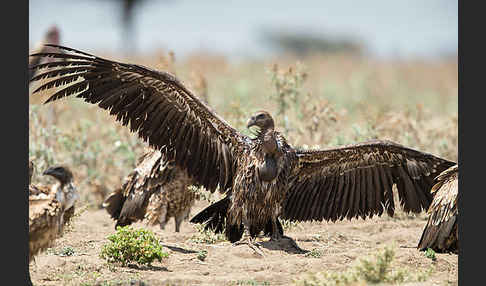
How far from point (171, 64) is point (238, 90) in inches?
256

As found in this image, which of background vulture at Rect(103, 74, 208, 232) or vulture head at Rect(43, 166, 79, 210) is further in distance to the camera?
background vulture at Rect(103, 74, 208, 232)

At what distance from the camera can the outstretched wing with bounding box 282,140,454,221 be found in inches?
279

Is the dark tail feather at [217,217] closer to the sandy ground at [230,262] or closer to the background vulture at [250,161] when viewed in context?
the background vulture at [250,161]

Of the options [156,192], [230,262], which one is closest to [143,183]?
[156,192]

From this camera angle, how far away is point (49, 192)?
6434 millimetres

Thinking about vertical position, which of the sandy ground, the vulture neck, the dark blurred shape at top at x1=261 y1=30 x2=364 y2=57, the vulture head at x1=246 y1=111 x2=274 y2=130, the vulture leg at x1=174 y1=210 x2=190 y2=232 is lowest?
the sandy ground

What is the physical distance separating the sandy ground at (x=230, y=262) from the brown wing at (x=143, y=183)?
13.6 inches

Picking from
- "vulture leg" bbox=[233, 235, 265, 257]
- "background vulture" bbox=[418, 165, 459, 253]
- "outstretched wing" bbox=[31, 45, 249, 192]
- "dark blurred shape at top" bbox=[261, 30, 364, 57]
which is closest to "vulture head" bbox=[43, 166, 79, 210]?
"outstretched wing" bbox=[31, 45, 249, 192]

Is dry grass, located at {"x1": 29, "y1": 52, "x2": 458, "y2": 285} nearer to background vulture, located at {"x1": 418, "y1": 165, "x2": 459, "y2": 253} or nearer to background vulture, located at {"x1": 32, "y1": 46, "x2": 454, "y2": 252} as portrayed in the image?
background vulture, located at {"x1": 32, "y1": 46, "x2": 454, "y2": 252}

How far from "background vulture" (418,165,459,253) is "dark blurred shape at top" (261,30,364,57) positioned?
143 feet

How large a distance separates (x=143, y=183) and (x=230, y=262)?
1842 mm

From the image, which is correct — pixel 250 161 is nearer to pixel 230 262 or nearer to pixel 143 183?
pixel 230 262

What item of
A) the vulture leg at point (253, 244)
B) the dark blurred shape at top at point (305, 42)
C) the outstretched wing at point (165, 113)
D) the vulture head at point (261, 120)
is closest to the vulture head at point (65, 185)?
the outstretched wing at point (165, 113)

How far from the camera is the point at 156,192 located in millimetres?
8047
